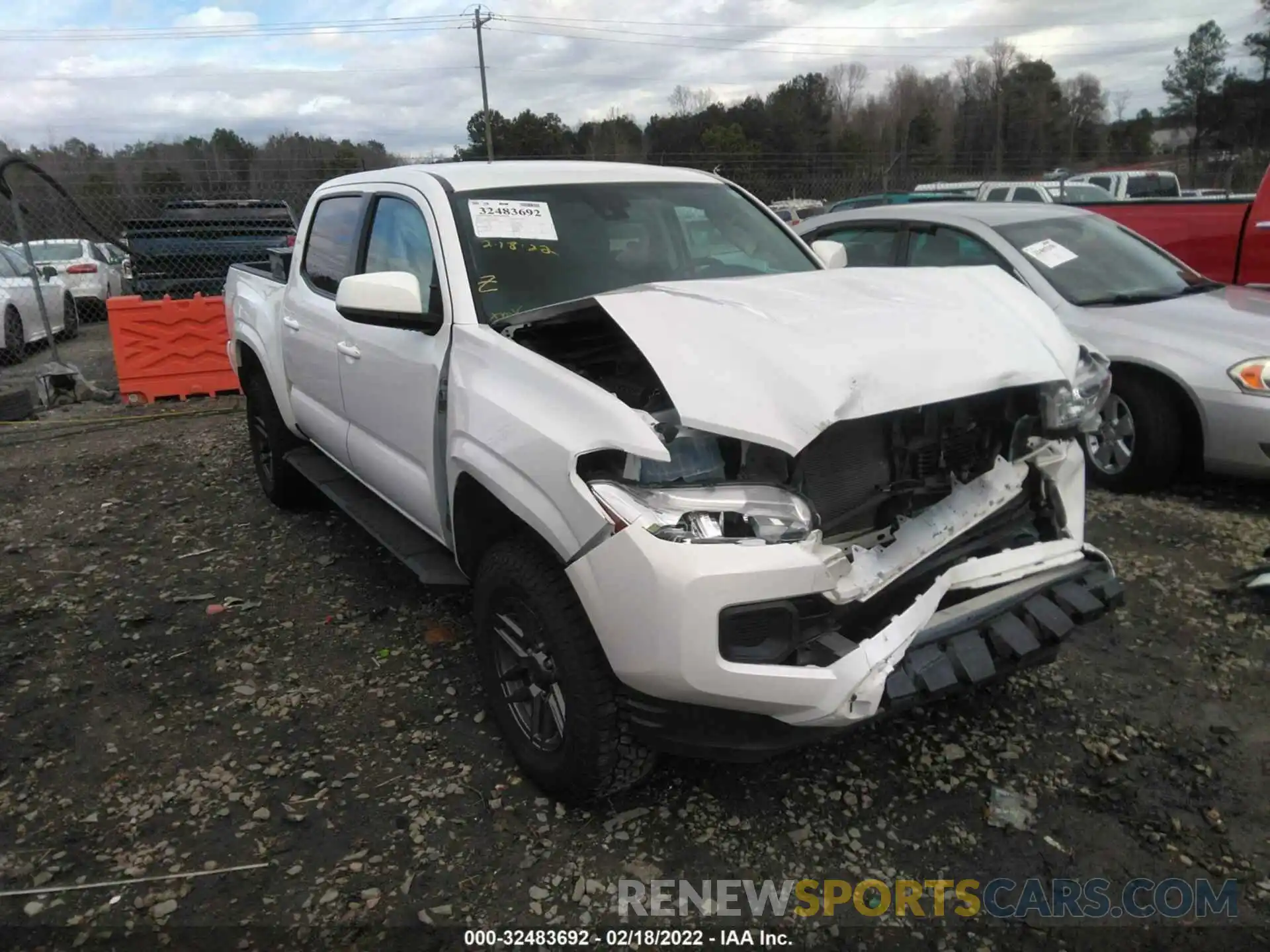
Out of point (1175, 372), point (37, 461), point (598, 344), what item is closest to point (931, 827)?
point (598, 344)

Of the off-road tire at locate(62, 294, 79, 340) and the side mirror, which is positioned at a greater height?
the side mirror

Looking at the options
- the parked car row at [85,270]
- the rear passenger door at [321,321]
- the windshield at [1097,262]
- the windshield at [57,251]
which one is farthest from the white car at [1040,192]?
the windshield at [57,251]

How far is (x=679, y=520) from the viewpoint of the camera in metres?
2.17

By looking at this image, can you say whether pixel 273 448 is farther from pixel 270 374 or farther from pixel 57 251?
pixel 57 251

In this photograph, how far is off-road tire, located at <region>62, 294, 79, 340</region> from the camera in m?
12.6

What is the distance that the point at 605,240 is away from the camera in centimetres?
344

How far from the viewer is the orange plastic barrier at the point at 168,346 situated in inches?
343

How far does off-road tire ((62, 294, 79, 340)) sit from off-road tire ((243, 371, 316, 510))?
8.97m

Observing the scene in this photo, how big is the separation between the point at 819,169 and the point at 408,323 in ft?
60.3

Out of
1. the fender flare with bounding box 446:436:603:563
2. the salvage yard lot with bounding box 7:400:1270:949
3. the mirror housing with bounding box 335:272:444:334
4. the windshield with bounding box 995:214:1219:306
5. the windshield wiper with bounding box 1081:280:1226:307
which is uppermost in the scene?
the mirror housing with bounding box 335:272:444:334

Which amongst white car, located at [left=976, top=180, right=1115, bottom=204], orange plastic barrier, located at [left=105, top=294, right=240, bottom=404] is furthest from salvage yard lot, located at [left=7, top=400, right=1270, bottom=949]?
white car, located at [left=976, top=180, right=1115, bottom=204]

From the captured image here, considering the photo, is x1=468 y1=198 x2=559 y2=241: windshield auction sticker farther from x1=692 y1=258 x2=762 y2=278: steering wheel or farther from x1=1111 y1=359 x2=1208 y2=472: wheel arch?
x1=1111 y1=359 x2=1208 y2=472: wheel arch

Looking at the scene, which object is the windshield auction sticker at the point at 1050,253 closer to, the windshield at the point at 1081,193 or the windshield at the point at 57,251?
the windshield at the point at 1081,193

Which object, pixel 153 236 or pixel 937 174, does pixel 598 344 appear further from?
pixel 937 174
